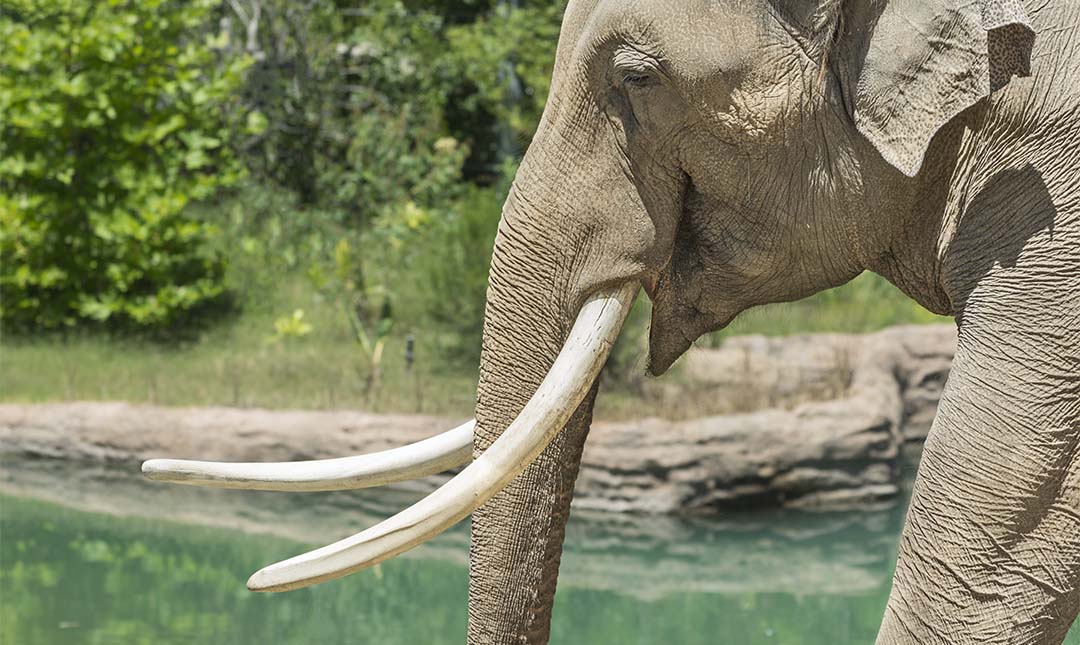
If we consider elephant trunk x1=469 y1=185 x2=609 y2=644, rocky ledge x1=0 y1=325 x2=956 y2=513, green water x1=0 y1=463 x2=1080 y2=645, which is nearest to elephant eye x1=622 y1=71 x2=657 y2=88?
elephant trunk x1=469 y1=185 x2=609 y2=644

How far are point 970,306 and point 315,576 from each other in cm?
96

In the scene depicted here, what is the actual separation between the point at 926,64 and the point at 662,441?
5.45 metres

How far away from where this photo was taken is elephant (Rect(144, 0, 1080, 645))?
205 centimetres

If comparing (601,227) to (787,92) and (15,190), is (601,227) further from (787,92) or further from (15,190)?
(15,190)

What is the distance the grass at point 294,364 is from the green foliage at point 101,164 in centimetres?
35

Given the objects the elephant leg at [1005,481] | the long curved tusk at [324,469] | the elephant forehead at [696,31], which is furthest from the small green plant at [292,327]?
the elephant leg at [1005,481]

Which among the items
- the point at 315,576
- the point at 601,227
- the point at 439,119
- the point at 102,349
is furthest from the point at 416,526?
the point at 439,119

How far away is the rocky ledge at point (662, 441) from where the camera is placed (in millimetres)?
7445

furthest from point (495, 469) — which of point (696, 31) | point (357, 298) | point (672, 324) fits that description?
point (357, 298)

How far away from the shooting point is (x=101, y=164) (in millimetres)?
10102

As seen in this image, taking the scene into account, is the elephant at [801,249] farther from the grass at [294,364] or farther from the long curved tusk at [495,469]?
the grass at [294,364]

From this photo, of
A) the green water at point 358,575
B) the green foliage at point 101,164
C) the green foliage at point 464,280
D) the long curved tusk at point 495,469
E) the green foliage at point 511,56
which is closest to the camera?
the long curved tusk at point 495,469

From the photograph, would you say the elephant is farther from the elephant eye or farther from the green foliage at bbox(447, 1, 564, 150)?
the green foliage at bbox(447, 1, 564, 150)

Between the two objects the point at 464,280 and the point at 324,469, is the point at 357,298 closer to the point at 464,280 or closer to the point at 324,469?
the point at 464,280
